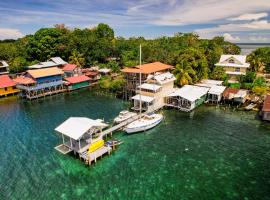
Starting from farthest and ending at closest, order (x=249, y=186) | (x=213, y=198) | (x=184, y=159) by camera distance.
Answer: (x=184, y=159) → (x=249, y=186) → (x=213, y=198)

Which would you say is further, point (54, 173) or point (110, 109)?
point (110, 109)

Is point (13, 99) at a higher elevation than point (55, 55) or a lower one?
lower

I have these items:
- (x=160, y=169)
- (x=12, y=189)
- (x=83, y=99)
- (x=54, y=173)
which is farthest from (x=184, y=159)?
(x=83, y=99)

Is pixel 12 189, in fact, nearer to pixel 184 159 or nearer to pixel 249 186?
pixel 184 159

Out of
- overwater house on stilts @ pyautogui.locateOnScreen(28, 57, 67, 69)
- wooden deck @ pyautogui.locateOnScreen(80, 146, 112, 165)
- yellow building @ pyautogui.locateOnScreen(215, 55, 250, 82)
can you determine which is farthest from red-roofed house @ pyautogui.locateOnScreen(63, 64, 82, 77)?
wooden deck @ pyautogui.locateOnScreen(80, 146, 112, 165)

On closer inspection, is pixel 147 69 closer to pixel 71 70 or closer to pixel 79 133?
pixel 71 70
